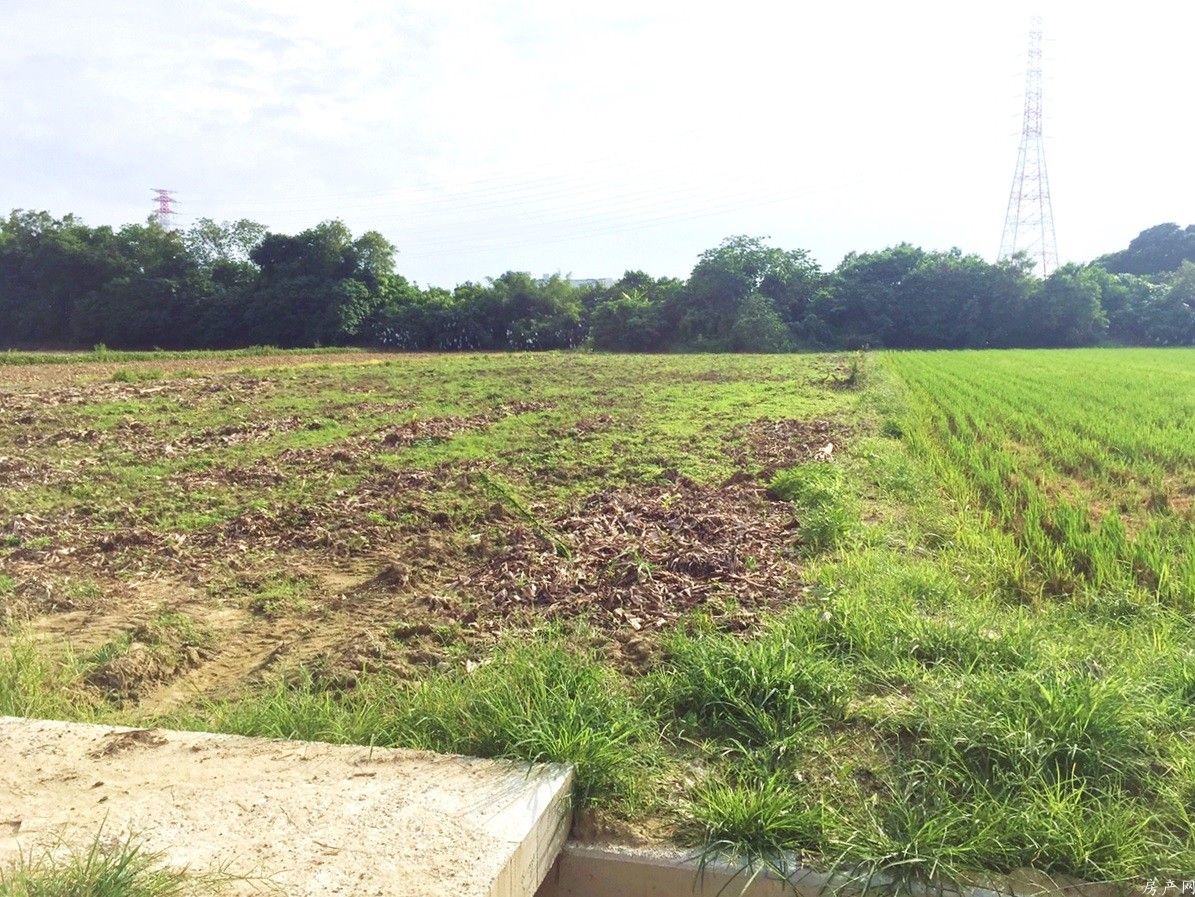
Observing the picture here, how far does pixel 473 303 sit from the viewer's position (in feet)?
142

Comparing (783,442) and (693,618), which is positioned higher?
(783,442)

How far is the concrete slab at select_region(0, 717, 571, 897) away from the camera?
2.21 m

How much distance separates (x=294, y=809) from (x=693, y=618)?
236 cm

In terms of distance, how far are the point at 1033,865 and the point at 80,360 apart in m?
30.1

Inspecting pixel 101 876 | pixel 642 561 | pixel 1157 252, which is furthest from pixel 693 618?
pixel 1157 252

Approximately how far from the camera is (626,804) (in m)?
2.67

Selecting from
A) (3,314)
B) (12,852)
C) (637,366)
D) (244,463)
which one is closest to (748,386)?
(637,366)

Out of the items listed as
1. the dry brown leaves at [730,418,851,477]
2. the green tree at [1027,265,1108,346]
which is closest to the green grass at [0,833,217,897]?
the dry brown leaves at [730,418,851,477]

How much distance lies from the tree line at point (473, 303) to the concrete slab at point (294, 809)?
37898 millimetres

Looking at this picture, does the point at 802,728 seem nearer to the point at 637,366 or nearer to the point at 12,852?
the point at 12,852

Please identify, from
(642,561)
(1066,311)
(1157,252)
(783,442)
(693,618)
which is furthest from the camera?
(1157,252)

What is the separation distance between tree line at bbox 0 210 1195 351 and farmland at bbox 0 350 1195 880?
31.7 m

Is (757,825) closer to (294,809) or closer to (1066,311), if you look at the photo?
(294,809)

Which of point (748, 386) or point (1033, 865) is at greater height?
point (748, 386)
